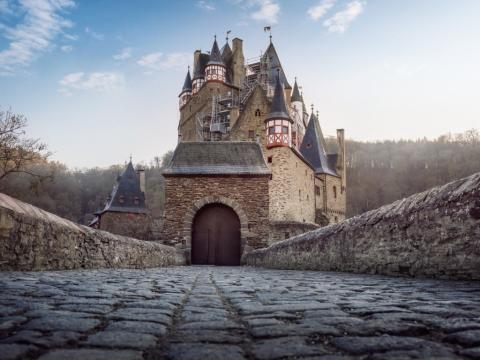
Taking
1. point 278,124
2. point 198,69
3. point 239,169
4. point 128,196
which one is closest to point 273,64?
point 198,69

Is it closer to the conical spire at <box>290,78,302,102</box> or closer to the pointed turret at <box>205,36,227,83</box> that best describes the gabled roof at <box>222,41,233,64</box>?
the pointed turret at <box>205,36,227,83</box>

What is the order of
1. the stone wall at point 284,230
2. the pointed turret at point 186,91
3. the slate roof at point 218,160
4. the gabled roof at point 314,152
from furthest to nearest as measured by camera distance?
1. the pointed turret at point 186,91
2. the gabled roof at point 314,152
3. the stone wall at point 284,230
4. the slate roof at point 218,160

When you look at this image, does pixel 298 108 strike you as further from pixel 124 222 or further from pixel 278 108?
pixel 124 222

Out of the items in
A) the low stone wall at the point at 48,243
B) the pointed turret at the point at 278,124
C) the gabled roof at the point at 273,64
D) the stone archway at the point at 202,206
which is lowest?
the low stone wall at the point at 48,243

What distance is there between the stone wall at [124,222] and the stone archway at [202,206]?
69.6ft

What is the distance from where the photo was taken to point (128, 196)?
4403 cm

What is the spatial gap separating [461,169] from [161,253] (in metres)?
58.7

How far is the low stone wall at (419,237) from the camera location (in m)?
3.96

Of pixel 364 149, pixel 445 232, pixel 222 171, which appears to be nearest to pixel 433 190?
pixel 445 232

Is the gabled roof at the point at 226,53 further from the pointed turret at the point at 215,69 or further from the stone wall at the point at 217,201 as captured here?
the stone wall at the point at 217,201

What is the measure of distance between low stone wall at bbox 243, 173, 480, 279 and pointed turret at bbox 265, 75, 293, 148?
27.8 meters

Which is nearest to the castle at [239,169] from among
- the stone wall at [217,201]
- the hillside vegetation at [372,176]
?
the stone wall at [217,201]

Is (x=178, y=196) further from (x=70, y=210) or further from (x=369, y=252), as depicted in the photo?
(x=70, y=210)

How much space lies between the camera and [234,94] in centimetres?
4938
